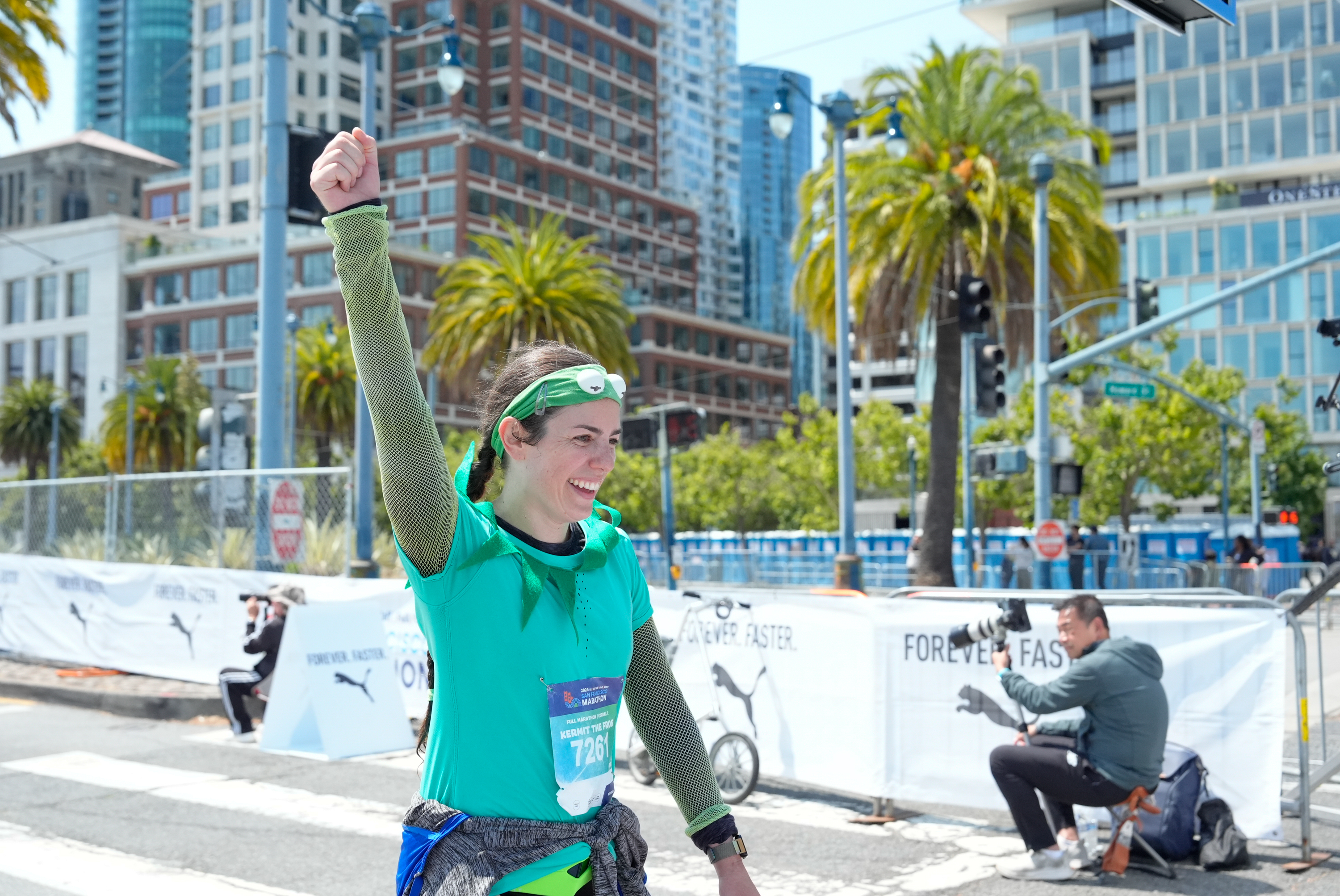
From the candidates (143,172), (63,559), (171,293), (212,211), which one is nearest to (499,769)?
(63,559)

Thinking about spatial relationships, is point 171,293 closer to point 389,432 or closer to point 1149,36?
point 1149,36

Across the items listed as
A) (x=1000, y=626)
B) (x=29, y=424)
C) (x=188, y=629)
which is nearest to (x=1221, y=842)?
(x=1000, y=626)

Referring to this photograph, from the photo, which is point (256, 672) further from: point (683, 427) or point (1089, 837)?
point (683, 427)

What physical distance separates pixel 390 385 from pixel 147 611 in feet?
42.4

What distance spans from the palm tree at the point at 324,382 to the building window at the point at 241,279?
24.4 meters

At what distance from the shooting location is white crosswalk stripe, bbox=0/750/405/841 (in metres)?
7.52

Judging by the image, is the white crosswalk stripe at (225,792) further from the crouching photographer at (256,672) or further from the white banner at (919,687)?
the white banner at (919,687)

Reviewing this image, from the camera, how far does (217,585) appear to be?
43.1 feet

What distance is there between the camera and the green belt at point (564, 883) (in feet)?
7.19

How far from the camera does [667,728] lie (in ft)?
8.55

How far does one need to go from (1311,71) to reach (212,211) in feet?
233

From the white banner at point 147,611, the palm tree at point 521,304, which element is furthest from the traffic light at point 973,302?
the palm tree at point 521,304

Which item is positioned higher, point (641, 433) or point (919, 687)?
point (641, 433)

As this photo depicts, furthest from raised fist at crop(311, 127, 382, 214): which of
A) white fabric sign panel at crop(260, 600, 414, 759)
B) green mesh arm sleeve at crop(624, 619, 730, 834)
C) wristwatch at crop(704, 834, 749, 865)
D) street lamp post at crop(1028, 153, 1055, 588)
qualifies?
street lamp post at crop(1028, 153, 1055, 588)
